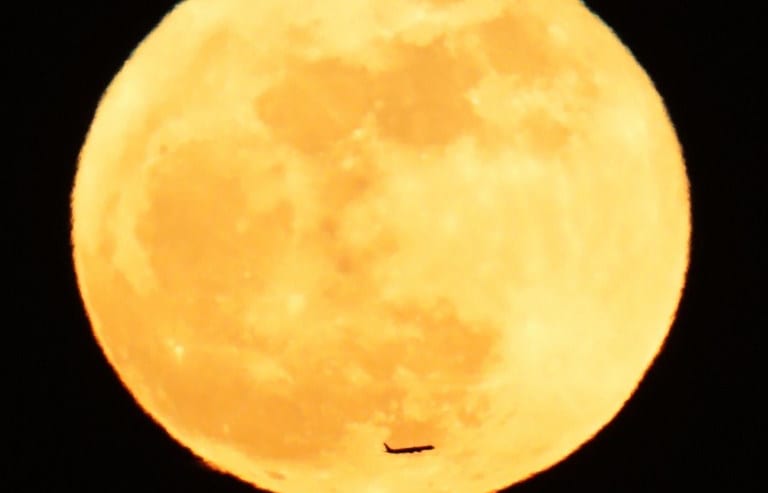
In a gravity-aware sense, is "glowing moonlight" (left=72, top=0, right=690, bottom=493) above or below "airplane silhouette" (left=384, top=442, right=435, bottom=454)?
above

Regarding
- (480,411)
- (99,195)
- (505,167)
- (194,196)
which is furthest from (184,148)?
(480,411)

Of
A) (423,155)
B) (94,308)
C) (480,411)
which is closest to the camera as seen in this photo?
(423,155)

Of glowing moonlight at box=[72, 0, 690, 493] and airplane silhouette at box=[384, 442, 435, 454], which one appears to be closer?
glowing moonlight at box=[72, 0, 690, 493]

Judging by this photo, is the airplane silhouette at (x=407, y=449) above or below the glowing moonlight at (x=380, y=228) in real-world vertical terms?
below

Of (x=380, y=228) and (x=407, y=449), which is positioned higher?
(x=380, y=228)

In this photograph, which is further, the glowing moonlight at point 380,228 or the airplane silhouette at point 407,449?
the airplane silhouette at point 407,449

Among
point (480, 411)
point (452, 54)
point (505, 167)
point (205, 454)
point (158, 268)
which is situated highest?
point (452, 54)

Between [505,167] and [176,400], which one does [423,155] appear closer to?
[505,167]

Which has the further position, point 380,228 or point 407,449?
point 407,449
